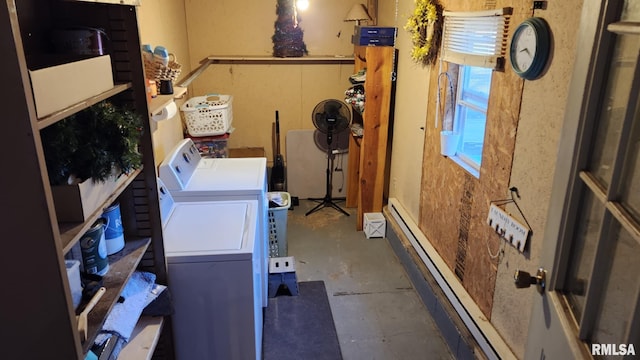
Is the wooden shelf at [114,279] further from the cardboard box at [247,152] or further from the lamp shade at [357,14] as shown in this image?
the lamp shade at [357,14]

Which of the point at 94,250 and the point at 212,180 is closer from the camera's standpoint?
the point at 94,250

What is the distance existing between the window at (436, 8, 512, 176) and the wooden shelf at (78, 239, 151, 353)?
189cm

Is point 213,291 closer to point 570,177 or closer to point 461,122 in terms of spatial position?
point 570,177

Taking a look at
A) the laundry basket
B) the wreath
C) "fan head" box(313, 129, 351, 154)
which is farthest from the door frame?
"fan head" box(313, 129, 351, 154)

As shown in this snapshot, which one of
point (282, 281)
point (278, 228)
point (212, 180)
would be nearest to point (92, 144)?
point (212, 180)

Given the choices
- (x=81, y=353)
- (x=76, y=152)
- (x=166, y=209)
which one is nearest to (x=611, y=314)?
(x=81, y=353)

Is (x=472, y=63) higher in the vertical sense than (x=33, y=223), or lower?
higher

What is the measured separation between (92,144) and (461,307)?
2220 mm

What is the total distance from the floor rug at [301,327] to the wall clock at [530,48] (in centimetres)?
191

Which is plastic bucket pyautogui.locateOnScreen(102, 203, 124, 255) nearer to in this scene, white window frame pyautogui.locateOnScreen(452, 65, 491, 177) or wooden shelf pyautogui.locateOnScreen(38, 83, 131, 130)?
wooden shelf pyautogui.locateOnScreen(38, 83, 131, 130)

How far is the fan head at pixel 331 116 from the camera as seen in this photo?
459 centimetres

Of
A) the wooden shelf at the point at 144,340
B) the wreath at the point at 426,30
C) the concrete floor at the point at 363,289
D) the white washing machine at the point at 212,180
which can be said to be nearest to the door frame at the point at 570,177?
the wooden shelf at the point at 144,340

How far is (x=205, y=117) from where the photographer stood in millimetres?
3627

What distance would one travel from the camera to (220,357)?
7.15ft
